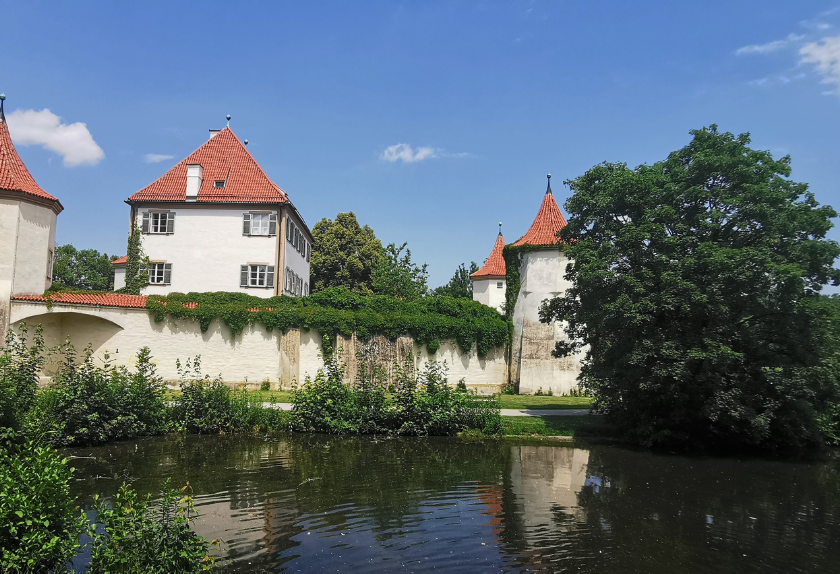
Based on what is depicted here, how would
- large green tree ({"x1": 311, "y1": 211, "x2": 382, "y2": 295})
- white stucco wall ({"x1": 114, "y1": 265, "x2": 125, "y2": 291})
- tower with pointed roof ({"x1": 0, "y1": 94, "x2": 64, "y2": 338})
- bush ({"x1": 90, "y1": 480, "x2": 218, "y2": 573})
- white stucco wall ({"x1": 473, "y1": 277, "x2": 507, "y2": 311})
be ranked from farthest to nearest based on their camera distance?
large green tree ({"x1": 311, "y1": 211, "x2": 382, "y2": 295})
white stucco wall ({"x1": 473, "y1": 277, "x2": 507, "y2": 311})
white stucco wall ({"x1": 114, "y1": 265, "x2": 125, "y2": 291})
tower with pointed roof ({"x1": 0, "y1": 94, "x2": 64, "y2": 338})
bush ({"x1": 90, "y1": 480, "x2": 218, "y2": 573})

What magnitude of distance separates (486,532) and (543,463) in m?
6.07

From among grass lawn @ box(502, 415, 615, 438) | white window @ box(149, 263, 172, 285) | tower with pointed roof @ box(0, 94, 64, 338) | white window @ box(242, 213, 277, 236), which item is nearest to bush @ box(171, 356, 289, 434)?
grass lawn @ box(502, 415, 615, 438)

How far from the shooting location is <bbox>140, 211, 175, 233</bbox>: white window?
3209 centimetres

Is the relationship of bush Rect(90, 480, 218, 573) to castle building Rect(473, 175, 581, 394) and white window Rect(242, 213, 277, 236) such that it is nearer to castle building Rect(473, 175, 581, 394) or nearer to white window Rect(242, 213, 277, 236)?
castle building Rect(473, 175, 581, 394)

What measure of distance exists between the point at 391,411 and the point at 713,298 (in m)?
9.54

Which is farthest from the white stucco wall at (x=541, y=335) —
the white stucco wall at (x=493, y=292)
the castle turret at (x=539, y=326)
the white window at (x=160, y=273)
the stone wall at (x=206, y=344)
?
the white window at (x=160, y=273)

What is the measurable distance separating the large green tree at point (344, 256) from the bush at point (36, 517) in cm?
4321

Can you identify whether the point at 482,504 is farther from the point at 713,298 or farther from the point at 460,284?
the point at 460,284

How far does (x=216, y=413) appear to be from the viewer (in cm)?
1752

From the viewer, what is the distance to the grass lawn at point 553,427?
18.2 m

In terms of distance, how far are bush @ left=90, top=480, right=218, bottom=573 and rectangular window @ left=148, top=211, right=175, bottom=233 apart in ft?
93.9

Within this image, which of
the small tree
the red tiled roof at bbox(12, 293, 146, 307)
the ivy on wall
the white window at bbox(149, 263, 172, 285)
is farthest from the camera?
the white window at bbox(149, 263, 172, 285)

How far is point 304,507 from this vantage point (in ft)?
33.2

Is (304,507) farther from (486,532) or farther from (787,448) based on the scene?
(787,448)
